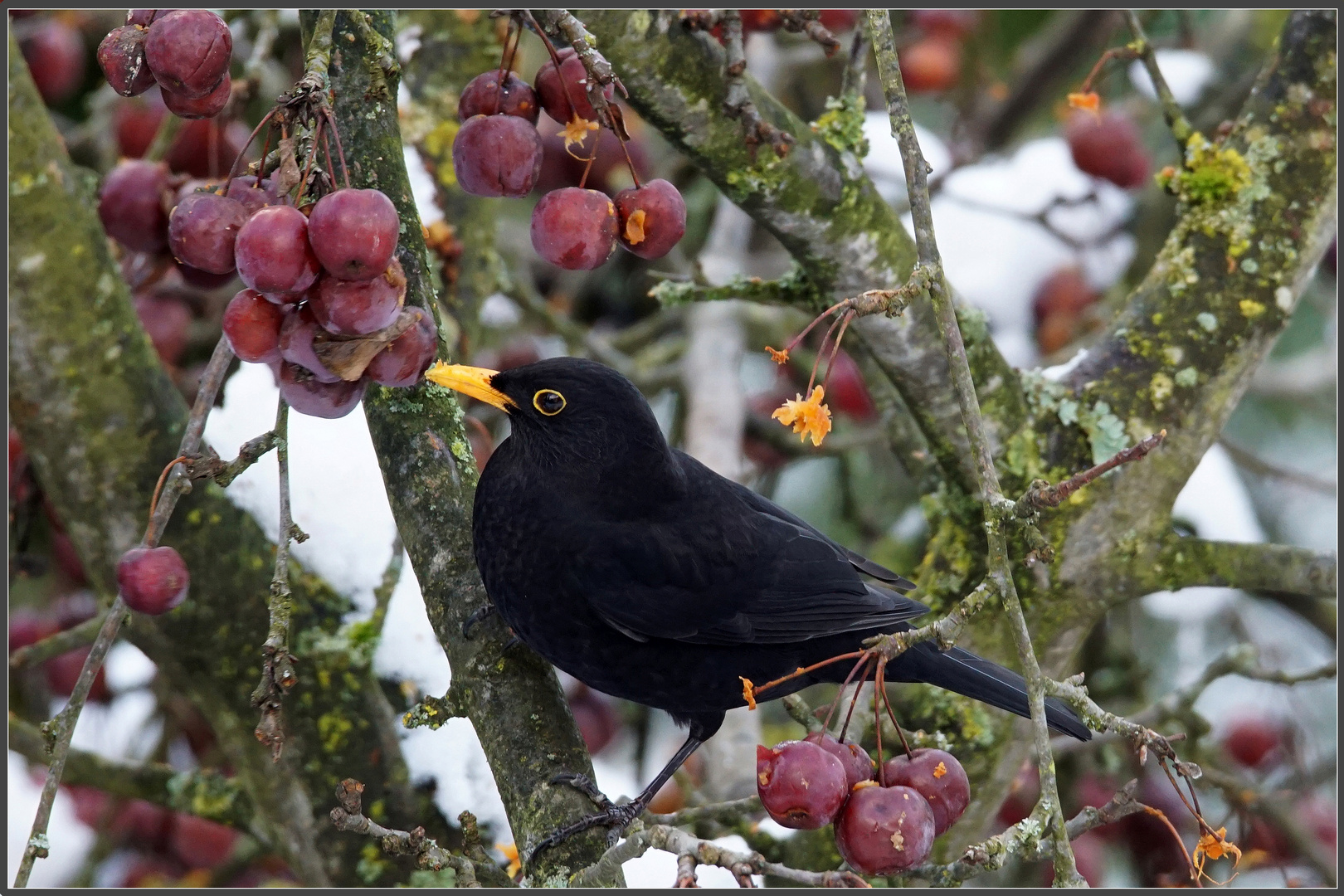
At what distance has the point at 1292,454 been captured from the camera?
4.95 metres

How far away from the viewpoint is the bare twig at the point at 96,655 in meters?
1.71

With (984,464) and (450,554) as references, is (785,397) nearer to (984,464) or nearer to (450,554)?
(450,554)

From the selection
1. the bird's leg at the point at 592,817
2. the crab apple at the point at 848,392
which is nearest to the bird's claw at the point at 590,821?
the bird's leg at the point at 592,817

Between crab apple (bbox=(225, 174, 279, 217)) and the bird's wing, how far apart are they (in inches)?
41.4

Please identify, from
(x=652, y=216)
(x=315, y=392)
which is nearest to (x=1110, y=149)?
(x=652, y=216)

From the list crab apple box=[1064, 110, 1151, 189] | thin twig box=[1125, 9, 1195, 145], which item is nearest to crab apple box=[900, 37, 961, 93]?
crab apple box=[1064, 110, 1151, 189]

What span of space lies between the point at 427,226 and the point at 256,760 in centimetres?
138

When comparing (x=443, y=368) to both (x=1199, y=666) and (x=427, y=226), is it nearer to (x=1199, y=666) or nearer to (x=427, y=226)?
(x=427, y=226)

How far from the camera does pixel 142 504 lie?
8.93 feet

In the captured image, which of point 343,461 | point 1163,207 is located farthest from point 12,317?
point 1163,207

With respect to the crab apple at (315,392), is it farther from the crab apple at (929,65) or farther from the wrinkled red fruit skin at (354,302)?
the crab apple at (929,65)

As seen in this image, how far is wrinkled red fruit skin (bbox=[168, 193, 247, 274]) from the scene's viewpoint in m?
1.72

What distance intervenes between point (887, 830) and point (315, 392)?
1.08 meters

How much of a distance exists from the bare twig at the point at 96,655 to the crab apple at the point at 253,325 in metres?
0.11
